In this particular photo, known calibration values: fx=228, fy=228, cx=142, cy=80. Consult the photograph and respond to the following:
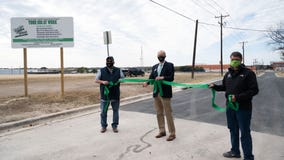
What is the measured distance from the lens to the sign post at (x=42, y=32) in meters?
10.6

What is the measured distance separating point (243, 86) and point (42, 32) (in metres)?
9.82

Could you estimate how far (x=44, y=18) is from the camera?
1053 centimetres

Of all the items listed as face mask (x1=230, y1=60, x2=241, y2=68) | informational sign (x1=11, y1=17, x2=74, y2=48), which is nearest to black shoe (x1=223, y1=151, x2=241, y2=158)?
face mask (x1=230, y1=60, x2=241, y2=68)

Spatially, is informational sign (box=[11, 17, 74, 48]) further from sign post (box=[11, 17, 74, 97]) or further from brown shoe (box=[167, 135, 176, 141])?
brown shoe (box=[167, 135, 176, 141])

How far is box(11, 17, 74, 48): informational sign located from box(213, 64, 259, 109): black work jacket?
8849 mm

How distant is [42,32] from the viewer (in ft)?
35.0

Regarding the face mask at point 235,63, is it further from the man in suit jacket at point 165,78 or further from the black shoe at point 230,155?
the black shoe at point 230,155

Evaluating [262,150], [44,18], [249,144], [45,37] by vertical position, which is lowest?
[262,150]

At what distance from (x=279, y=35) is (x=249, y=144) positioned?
39.1 m

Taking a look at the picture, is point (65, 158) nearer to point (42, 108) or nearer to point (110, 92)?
point (110, 92)

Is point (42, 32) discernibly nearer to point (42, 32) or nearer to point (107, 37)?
point (42, 32)

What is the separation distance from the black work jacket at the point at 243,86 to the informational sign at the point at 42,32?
885 cm

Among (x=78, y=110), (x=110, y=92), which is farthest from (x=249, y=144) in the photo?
(x=78, y=110)

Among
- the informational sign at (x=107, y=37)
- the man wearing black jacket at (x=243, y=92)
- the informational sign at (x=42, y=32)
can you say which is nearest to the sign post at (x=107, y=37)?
the informational sign at (x=107, y=37)
